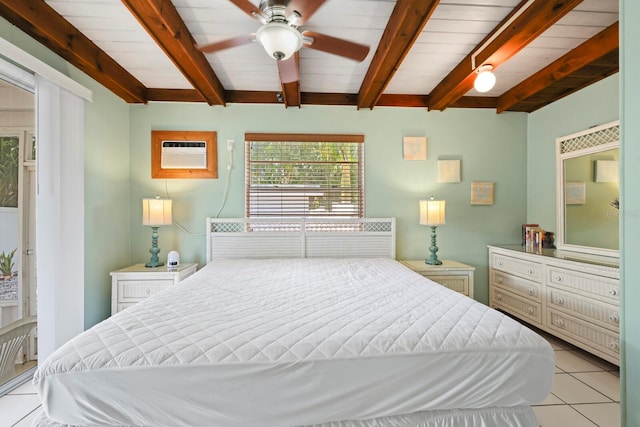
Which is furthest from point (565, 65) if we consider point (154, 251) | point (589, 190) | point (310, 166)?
point (154, 251)

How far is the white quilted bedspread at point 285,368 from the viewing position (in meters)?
1.04

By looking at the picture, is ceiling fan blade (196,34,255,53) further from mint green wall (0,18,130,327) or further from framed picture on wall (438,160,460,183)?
framed picture on wall (438,160,460,183)

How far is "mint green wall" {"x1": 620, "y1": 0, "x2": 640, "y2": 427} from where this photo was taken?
1.30 meters

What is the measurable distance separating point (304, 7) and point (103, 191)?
2450 millimetres

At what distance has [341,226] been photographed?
3.31 m

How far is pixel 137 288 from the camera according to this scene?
2676 millimetres

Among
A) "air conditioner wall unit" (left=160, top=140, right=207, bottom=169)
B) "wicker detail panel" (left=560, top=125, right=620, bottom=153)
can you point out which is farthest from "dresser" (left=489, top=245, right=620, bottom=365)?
"air conditioner wall unit" (left=160, top=140, right=207, bottom=169)

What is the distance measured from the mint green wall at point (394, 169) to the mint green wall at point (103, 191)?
5.4 inches

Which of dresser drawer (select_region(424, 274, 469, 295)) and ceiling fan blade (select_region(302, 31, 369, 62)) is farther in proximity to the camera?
dresser drawer (select_region(424, 274, 469, 295))

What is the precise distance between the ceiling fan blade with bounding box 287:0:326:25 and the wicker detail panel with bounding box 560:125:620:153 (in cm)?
252

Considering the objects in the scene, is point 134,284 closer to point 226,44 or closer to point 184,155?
point 184,155

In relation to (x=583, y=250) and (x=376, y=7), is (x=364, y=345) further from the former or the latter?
(x=583, y=250)

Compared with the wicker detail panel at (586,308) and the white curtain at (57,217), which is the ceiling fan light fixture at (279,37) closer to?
the white curtain at (57,217)

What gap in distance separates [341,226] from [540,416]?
2.16 m
